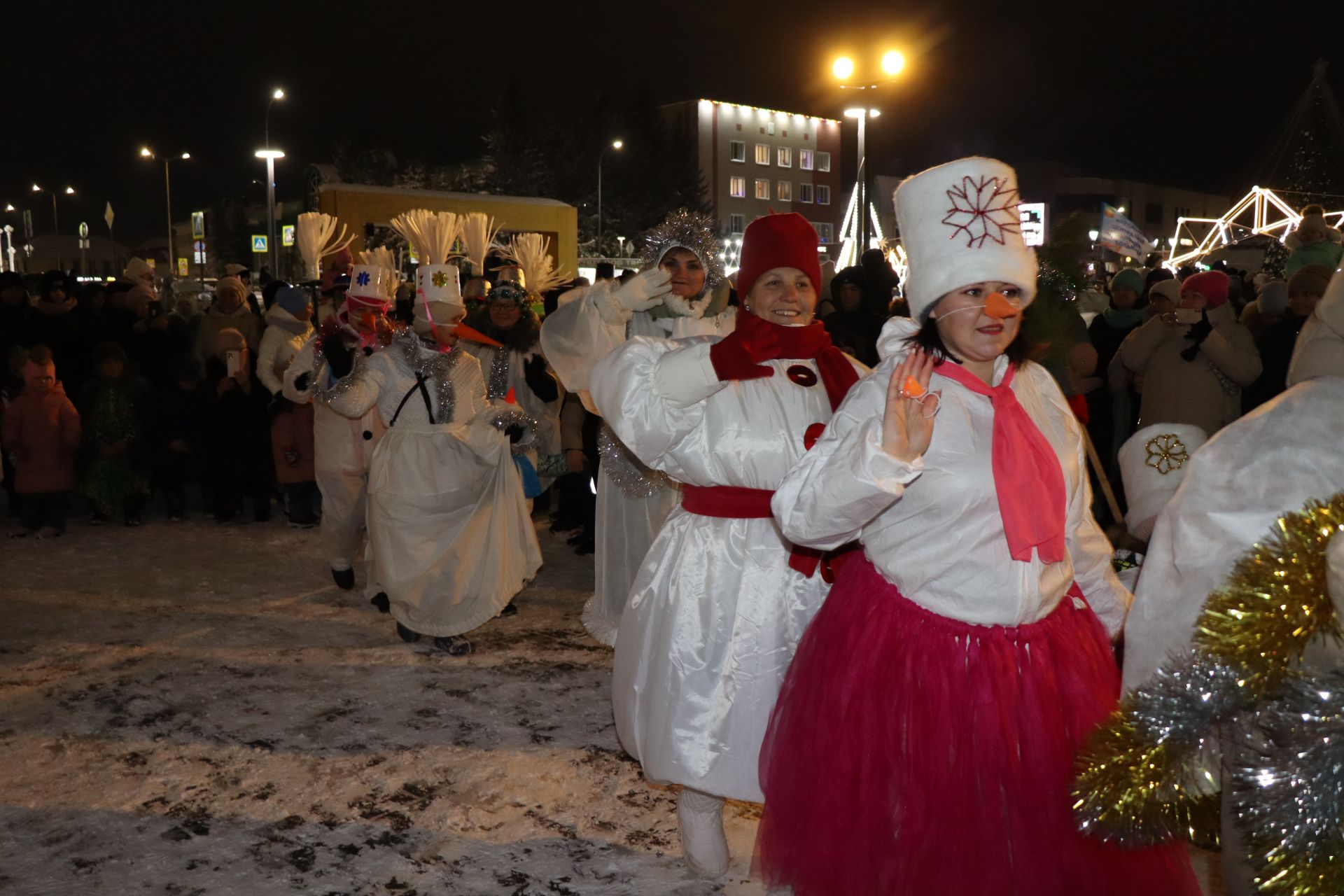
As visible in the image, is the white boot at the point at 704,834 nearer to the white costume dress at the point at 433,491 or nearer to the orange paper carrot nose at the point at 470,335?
the white costume dress at the point at 433,491

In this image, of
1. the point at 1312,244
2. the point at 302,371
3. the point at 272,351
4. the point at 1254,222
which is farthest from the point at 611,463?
the point at 1254,222

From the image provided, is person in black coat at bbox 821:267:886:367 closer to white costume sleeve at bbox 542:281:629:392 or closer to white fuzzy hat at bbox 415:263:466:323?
white costume sleeve at bbox 542:281:629:392

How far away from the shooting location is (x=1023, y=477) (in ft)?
8.48

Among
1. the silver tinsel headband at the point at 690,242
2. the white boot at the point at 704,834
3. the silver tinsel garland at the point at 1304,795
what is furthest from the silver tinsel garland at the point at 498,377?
the silver tinsel garland at the point at 1304,795

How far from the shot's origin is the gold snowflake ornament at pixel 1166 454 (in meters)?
2.46

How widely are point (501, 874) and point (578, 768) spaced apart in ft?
2.90

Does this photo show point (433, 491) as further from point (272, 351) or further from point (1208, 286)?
point (1208, 286)

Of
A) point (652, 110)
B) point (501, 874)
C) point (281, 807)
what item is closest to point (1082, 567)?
point (501, 874)

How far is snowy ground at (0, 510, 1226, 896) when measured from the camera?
3.61 metres

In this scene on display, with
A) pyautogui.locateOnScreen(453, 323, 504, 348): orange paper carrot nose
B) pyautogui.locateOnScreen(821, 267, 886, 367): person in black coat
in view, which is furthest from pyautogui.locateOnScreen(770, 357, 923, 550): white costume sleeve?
pyautogui.locateOnScreen(821, 267, 886, 367): person in black coat

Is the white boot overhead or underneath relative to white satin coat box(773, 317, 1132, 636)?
underneath

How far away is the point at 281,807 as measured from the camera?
4.08m

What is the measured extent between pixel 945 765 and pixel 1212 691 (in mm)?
1006

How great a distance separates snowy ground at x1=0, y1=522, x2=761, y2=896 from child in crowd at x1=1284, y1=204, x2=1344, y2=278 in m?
6.11
